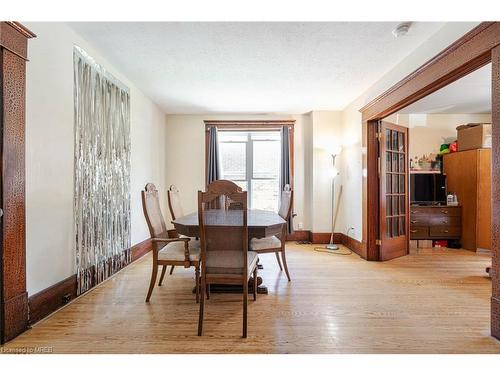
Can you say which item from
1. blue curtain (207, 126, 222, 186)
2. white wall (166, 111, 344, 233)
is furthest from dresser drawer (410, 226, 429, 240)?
blue curtain (207, 126, 222, 186)

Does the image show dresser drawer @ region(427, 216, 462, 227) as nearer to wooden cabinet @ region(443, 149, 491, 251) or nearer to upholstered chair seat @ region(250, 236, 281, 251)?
wooden cabinet @ region(443, 149, 491, 251)

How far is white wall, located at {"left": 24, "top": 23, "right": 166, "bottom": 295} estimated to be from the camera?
207 centimetres

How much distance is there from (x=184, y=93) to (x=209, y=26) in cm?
185

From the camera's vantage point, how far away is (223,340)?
6.08ft

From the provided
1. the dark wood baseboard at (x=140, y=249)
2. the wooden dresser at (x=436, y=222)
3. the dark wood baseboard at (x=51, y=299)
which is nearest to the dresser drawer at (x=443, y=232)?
the wooden dresser at (x=436, y=222)

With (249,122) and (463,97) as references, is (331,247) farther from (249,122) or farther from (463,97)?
(463,97)

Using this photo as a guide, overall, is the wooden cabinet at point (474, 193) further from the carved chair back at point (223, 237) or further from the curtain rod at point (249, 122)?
the carved chair back at point (223, 237)

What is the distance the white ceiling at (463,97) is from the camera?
3430mm

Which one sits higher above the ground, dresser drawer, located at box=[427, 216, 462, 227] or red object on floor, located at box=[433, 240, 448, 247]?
dresser drawer, located at box=[427, 216, 462, 227]

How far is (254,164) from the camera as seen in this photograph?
17.8ft

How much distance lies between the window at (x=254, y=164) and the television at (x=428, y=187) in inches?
101

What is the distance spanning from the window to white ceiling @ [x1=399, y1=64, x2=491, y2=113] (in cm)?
255

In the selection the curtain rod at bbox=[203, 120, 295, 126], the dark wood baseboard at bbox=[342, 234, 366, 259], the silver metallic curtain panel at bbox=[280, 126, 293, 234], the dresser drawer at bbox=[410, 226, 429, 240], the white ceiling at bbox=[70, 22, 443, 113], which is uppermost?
the white ceiling at bbox=[70, 22, 443, 113]
